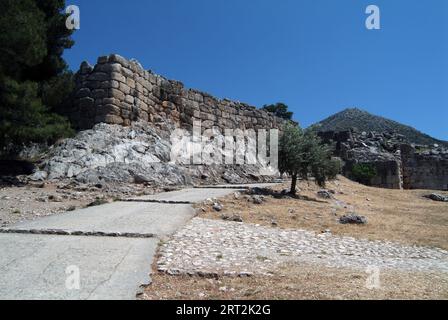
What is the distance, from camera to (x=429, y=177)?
2136cm

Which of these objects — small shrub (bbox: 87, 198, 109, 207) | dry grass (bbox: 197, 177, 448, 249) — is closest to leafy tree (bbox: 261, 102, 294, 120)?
dry grass (bbox: 197, 177, 448, 249)

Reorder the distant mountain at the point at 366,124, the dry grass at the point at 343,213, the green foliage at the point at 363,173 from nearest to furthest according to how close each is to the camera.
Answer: the dry grass at the point at 343,213 → the green foliage at the point at 363,173 → the distant mountain at the point at 366,124

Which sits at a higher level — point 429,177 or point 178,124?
point 178,124

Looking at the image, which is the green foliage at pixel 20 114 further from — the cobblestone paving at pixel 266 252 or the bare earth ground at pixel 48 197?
the cobblestone paving at pixel 266 252

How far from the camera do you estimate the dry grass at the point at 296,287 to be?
3.38 metres

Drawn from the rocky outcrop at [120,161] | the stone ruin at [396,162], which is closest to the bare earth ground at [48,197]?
the rocky outcrop at [120,161]

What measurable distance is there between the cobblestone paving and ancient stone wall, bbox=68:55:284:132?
21.5ft

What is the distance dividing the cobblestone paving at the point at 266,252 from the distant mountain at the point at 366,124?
1504 inches

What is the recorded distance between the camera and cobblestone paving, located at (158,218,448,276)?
4184 mm

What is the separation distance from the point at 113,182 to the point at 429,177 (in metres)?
17.6
